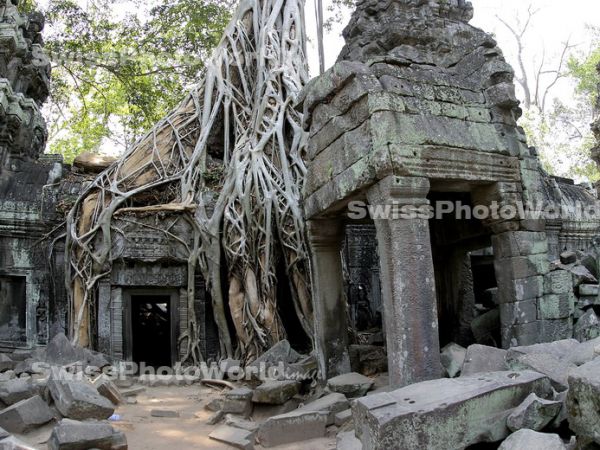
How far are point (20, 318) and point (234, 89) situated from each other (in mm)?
4956

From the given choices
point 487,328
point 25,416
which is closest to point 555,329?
point 487,328

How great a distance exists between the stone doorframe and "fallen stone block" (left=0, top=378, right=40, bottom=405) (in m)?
2.68

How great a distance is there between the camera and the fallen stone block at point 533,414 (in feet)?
9.74

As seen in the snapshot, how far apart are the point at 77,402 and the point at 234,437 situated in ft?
4.11

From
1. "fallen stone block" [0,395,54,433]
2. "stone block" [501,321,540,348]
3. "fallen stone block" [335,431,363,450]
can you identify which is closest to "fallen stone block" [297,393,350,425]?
"fallen stone block" [335,431,363,450]

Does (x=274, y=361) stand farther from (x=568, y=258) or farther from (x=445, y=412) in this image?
(x=445, y=412)

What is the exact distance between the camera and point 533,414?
2979 millimetres

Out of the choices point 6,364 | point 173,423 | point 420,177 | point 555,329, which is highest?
point 420,177

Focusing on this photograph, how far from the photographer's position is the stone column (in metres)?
5.65

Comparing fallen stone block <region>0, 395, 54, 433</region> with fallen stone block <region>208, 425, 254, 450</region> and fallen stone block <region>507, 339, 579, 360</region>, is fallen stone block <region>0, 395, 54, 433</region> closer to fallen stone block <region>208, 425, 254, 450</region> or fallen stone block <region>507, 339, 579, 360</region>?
fallen stone block <region>208, 425, 254, 450</region>

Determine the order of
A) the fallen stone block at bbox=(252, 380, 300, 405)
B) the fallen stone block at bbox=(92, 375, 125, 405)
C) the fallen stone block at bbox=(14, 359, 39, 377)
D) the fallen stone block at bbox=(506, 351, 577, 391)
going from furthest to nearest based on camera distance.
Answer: the fallen stone block at bbox=(14, 359, 39, 377), the fallen stone block at bbox=(92, 375, 125, 405), the fallen stone block at bbox=(252, 380, 300, 405), the fallen stone block at bbox=(506, 351, 577, 391)

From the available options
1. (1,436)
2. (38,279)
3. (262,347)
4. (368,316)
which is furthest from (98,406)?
(368,316)

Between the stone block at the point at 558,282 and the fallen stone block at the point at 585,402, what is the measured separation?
223 cm

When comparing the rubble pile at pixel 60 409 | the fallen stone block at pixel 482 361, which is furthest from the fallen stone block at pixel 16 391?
the fallen stone block at pixel 482 361
